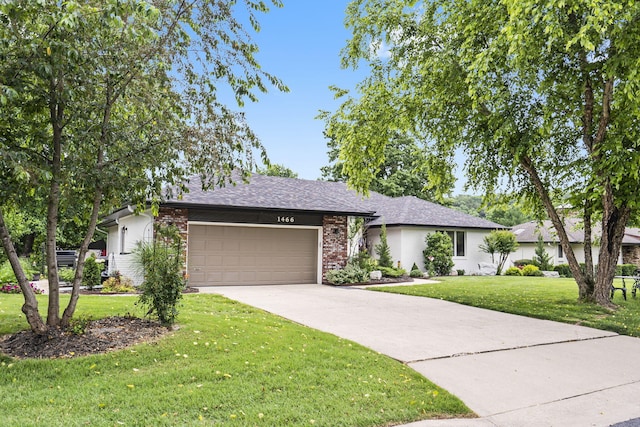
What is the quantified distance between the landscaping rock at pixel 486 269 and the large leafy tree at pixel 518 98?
31.0 ft

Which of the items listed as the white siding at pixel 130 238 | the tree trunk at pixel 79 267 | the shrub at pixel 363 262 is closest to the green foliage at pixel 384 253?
the shrub at pixel 363 262

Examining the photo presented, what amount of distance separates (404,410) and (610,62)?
790cm

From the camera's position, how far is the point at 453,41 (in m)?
10.7

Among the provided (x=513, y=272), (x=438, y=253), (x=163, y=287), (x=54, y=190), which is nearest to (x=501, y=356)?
(x=163, y=287)

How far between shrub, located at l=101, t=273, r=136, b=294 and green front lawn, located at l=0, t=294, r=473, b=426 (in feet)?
20.2

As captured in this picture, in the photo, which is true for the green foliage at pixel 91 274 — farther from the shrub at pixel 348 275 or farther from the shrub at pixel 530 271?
the shrub at pixel 530 271

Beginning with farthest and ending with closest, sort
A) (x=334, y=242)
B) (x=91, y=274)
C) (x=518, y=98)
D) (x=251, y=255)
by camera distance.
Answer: (x=334, y=242)
(x=251, y=255)
(x=91, y=274)
(x=518, y=98)

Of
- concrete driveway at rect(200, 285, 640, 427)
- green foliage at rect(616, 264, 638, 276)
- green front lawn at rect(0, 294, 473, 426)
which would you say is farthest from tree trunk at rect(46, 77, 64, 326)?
green foliage at rect(616, 264, 638, 276)

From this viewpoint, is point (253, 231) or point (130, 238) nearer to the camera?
point (253, 231)

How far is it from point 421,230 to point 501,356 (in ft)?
48.3

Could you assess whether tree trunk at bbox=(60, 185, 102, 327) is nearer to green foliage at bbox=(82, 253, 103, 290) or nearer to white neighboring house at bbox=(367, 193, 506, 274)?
green foliage at bbox=(82, 253, 103, 290)

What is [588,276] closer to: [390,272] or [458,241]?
[390,272]

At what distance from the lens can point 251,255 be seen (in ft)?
49.9

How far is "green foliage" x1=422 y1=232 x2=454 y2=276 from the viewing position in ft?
66.1
